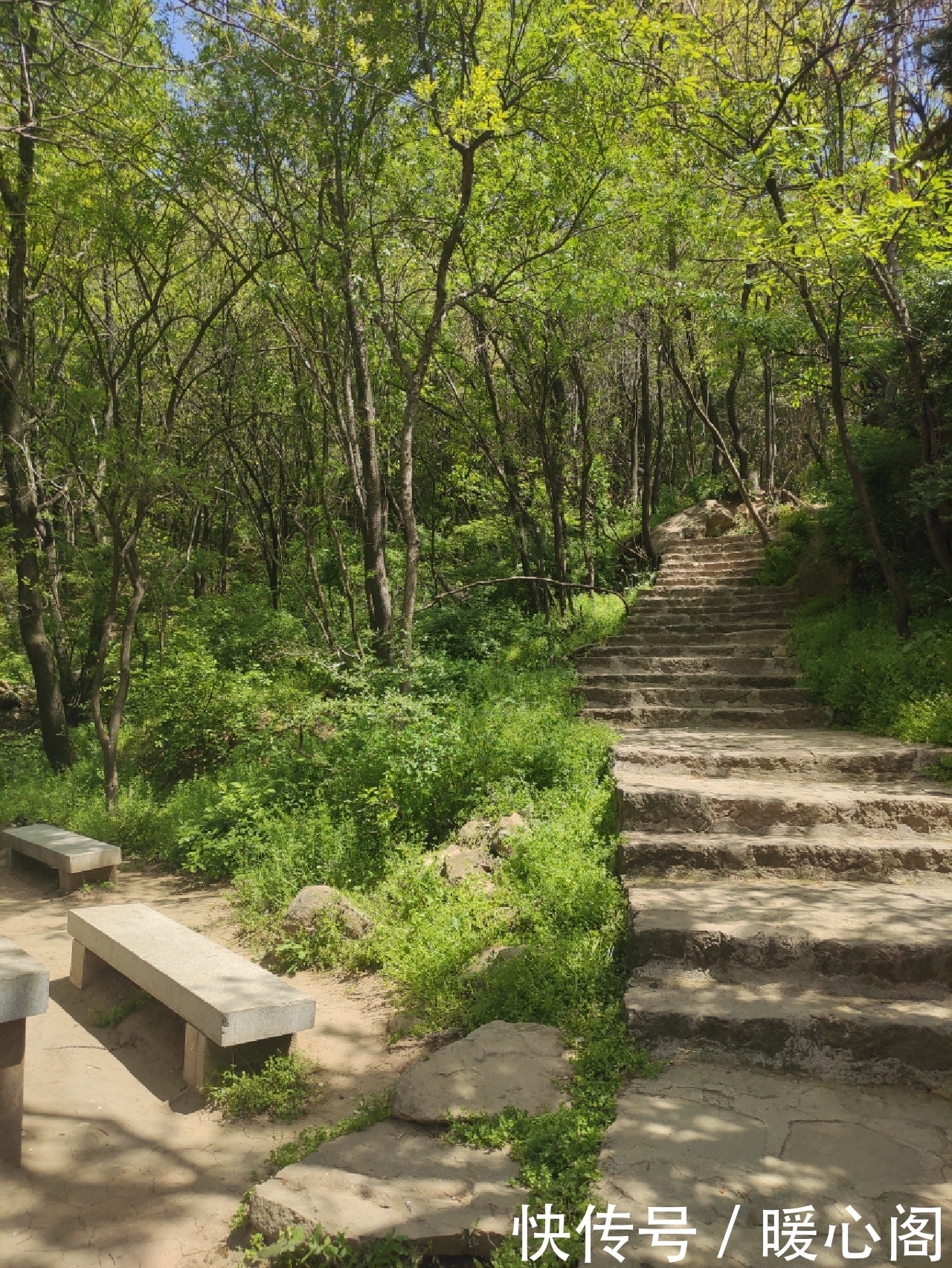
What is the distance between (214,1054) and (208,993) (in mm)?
300

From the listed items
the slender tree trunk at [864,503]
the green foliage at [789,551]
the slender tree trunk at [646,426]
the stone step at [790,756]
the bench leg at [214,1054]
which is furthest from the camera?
the slender tree trunk at [646,426]

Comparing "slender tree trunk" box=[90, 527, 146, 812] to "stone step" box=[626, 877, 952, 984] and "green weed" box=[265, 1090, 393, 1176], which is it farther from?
"stone step" box=[626, 877, 952, 984]

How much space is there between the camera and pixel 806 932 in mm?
3740

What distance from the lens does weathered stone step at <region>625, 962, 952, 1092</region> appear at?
10.5ft

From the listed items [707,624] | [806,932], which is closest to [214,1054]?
[806,932]

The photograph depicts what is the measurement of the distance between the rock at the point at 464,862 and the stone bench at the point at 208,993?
5.18 feet

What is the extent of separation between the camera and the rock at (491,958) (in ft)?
13.9

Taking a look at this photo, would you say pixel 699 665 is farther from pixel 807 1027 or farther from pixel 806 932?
pixel 807 1027

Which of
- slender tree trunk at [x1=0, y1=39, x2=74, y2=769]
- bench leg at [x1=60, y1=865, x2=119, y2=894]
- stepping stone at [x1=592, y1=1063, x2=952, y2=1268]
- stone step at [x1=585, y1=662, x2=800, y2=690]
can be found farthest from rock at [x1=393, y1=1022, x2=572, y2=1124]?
slender tree trunk at [x1=0, y1=39, x2=74, y2=769]

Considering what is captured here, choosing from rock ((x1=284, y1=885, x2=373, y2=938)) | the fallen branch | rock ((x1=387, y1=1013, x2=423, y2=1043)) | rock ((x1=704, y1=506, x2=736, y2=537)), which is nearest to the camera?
rock ((x1=387, y1=1013, x2=423, y2=1043))

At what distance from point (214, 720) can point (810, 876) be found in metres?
7.13

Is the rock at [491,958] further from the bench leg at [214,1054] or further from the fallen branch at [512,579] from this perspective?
the fallen branch at [512,579]

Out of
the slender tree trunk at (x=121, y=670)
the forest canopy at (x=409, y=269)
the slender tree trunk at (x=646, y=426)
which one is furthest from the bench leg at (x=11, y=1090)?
the slender tree trunk at (x=646, y=426)

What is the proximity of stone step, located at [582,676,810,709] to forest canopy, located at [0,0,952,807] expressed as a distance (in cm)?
136
